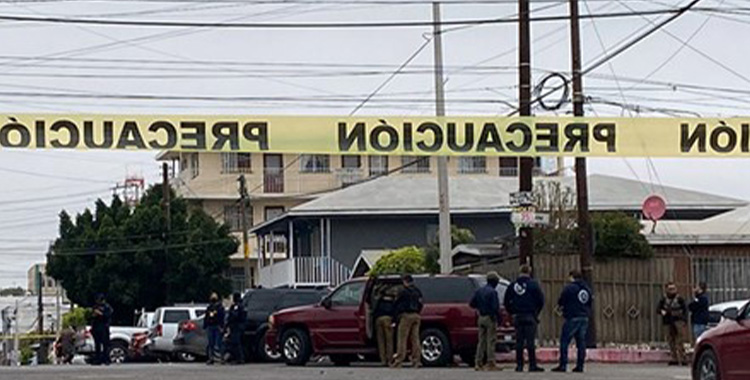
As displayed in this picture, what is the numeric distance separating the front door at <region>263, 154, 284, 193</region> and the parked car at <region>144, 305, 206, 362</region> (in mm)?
36214

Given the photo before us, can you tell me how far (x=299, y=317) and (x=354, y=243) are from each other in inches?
1067

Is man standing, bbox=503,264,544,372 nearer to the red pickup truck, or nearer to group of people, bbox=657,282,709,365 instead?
the red pickup truck

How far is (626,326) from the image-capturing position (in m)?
32.8

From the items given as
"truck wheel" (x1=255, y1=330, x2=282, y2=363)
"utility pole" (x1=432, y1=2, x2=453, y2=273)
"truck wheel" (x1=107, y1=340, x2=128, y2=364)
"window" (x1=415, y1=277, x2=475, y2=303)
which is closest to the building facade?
"truck wheel" (x1=107, y1=340, x2=128, y2=364)

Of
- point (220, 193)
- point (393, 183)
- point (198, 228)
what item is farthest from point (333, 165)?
point (393, 183)

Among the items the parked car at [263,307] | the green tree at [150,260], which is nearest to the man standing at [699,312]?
the parked car at [263,307]

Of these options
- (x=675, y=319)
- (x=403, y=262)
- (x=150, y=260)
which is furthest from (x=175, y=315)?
(x=150, y=260)

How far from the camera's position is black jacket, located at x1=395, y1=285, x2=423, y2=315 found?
86.4 feet

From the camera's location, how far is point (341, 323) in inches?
1106

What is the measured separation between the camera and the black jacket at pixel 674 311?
94.2 ft

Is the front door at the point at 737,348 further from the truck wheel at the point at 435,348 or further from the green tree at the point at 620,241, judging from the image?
the green tree at the point at 620,241

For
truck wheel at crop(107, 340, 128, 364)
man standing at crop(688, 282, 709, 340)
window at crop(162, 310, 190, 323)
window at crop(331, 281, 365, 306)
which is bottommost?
truck wheel at crop(107, 340, 128, 364)

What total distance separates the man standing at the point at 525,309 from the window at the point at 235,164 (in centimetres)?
5352

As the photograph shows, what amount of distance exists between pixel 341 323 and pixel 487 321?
366 centimetres
